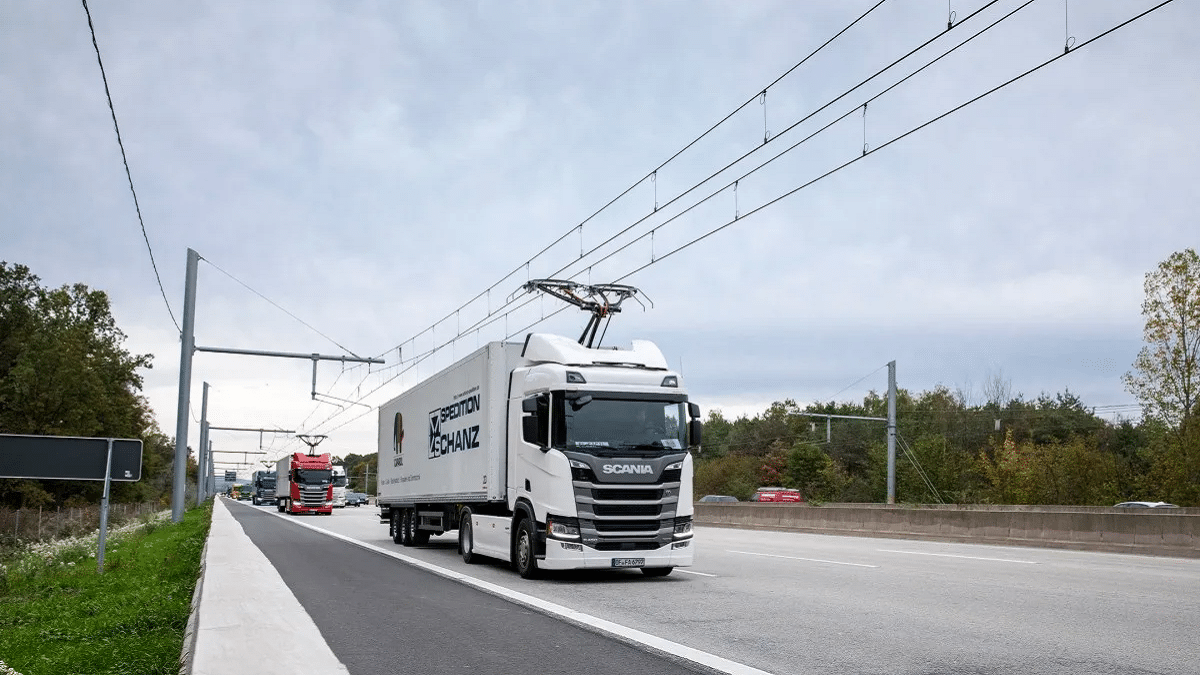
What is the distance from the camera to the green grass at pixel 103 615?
8.05m

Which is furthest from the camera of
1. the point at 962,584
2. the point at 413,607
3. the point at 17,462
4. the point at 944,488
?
the point at 944,488

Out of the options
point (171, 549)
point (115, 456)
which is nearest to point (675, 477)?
point (115, 456)

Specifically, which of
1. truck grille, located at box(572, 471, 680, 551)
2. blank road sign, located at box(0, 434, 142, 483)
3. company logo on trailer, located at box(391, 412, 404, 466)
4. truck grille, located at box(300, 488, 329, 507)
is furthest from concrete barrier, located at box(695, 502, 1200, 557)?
truck grille, located at box(300, 488, 329, 507)

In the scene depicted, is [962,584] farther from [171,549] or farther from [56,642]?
[171,549]

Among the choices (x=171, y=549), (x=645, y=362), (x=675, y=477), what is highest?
(x=645, y=362)

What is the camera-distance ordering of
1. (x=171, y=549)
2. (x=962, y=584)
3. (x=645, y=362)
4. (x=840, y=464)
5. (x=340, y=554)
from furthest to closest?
(x=840, y=464), (x=171, y=549), (x=340, y=554), (x=645, y=362), (x=962, y=584)

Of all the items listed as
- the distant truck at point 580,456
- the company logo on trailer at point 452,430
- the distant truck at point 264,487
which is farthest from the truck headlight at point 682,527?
the distant truck at point 264,487

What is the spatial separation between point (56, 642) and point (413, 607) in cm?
345

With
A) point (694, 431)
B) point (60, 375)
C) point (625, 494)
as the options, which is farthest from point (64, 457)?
point (60, 375)

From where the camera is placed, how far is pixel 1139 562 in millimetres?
18875

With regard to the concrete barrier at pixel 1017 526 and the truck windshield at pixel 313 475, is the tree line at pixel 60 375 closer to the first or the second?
the truck windshield at pixel 313 475

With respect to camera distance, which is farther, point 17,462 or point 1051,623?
point 17,462

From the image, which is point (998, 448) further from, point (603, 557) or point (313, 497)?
point (603, 557)

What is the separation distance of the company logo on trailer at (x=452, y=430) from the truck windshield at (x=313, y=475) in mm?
37052
